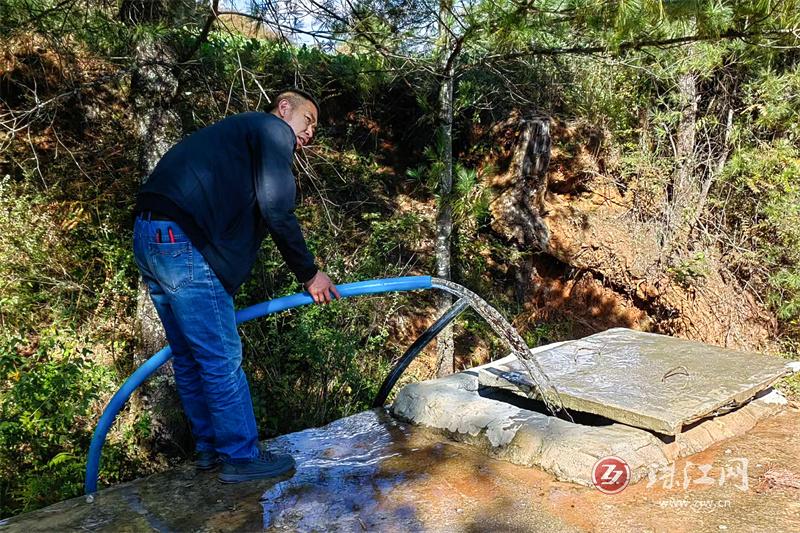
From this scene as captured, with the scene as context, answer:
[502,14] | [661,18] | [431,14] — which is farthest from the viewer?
[431,14]

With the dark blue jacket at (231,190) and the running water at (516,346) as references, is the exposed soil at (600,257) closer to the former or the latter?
the running water at (516,346)

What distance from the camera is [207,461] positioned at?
246 centimetres

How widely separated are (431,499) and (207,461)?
0.99 metres

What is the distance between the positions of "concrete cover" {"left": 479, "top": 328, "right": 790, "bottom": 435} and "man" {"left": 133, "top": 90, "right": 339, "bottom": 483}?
1.23m

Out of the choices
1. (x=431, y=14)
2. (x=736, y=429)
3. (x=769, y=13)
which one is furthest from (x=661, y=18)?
(x=736, y=429)

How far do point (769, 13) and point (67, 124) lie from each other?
5.46 m

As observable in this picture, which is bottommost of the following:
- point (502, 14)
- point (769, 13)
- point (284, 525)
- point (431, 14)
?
point (284, 525)

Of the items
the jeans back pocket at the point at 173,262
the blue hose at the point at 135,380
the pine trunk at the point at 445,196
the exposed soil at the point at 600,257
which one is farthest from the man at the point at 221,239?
the exposed soil at the point at 600,257

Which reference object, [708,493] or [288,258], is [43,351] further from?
[708,493]

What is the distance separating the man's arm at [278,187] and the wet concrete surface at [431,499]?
2.98ft

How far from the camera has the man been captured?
2.16 meters

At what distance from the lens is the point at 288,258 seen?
2301 millimetres

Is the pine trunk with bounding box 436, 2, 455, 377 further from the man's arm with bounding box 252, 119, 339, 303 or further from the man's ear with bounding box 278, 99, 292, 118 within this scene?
the man's arm with bounding box 252, 119, 339, 303

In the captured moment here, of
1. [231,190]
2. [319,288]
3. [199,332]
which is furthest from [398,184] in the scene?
[199,332]
